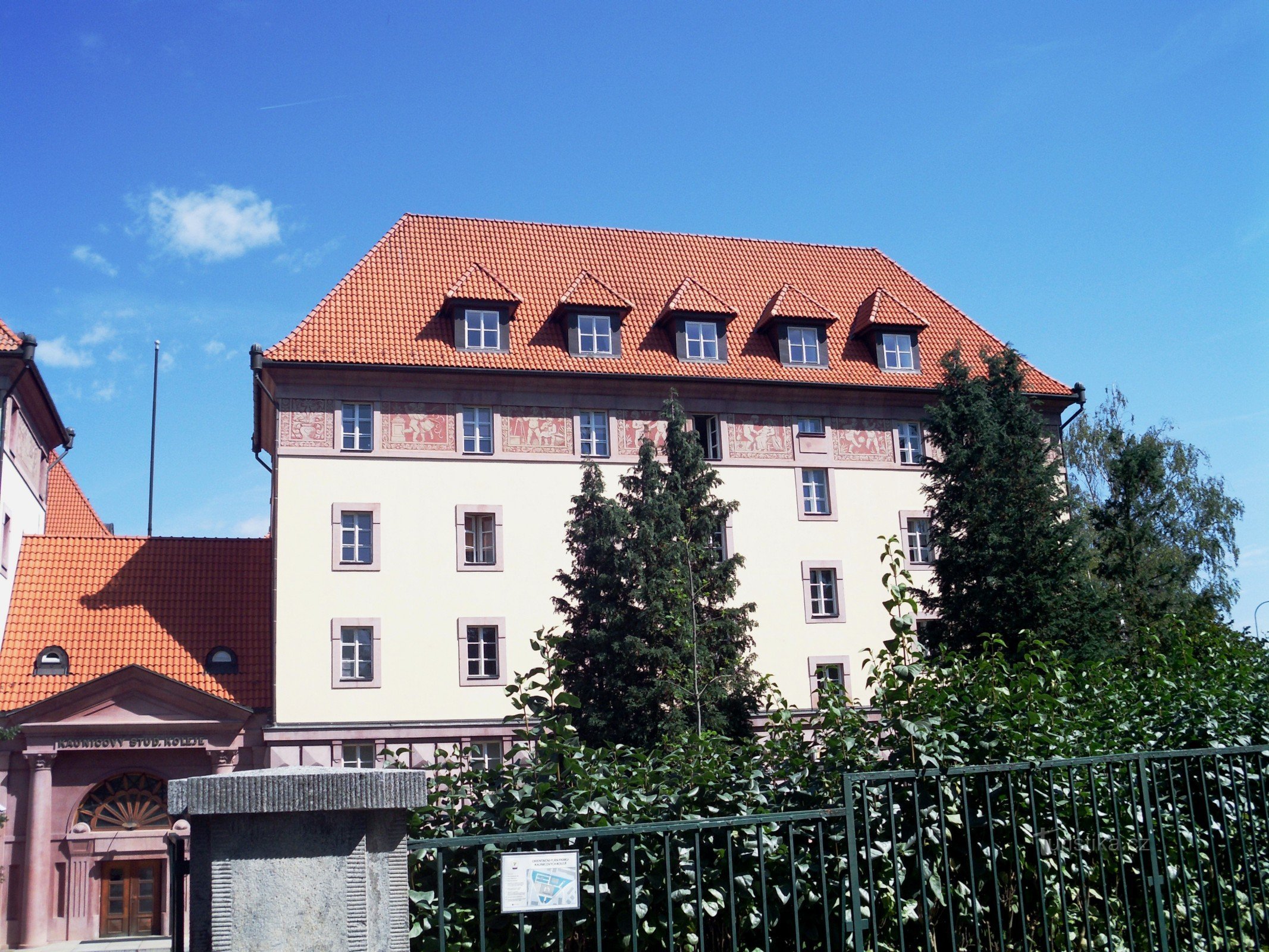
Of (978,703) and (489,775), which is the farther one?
(978,703)

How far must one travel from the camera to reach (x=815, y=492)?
1271 inches

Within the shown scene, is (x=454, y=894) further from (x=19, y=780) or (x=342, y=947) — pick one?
(x=19, y=780)

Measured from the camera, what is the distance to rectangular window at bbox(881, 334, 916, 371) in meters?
34.4

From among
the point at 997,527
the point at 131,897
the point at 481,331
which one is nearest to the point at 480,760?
the point at 997,527

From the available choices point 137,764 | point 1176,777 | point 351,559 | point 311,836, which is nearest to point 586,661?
point 351,559

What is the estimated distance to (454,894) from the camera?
5625mm

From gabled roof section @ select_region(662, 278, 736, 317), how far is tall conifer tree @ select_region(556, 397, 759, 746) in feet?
26.7

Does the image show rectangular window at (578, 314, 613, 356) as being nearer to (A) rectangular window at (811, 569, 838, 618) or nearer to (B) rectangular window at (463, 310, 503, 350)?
(B) rectangular window at (463, 310, 503, 350)

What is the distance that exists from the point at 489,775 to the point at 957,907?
252 cm

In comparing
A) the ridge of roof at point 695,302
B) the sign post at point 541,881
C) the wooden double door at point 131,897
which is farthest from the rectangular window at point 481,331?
the sign post at point 541,881

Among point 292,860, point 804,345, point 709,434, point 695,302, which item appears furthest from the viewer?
point 804,345

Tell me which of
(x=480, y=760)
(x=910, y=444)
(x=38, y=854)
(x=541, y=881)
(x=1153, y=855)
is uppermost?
(x=910, y=444)

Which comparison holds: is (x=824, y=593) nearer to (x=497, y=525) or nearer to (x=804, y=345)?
(x=804, y=345)

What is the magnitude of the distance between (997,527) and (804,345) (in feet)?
39.2
